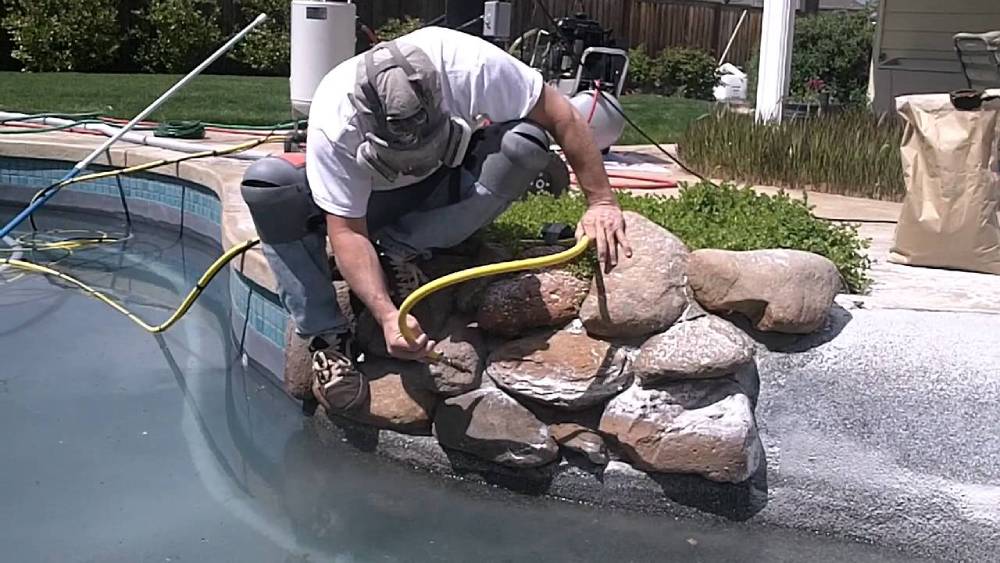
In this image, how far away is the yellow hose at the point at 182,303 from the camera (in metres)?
3.09

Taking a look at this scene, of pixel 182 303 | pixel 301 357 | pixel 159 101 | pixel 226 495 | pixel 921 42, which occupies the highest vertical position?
pixel 921 42

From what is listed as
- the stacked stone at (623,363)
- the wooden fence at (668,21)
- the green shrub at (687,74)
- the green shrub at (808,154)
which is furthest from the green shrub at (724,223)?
the wooden fence at (668,21)

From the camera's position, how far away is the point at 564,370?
245 cm

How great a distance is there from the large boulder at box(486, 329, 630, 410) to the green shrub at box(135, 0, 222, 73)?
10297 mm

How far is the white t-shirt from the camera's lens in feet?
7.51

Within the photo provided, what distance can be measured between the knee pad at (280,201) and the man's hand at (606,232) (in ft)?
2.14

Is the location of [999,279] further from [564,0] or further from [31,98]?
[564,0]

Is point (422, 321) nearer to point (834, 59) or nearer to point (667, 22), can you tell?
point (834, 59)

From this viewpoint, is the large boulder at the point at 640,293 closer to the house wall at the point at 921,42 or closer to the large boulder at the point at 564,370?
the large boulder at the point at 564,370

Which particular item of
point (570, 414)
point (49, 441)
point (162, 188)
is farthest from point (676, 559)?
point (162, 188)

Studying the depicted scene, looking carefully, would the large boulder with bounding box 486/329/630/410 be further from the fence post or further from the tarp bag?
the fence post

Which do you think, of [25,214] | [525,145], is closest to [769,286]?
[525,145]

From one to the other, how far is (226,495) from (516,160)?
3.40ft

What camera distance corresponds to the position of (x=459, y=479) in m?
2.58
